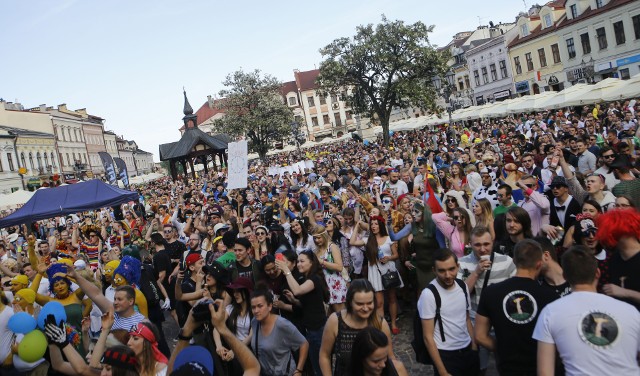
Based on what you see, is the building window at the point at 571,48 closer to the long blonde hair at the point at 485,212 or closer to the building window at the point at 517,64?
the building window at the point at 517,64

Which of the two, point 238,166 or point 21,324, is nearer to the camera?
point 21,324

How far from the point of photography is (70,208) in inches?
497

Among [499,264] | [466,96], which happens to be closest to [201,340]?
[499,264]

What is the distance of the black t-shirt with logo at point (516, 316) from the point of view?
3.46 m

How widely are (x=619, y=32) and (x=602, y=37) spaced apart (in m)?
1.75

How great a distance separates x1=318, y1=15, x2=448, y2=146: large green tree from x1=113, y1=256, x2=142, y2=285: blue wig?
100ft

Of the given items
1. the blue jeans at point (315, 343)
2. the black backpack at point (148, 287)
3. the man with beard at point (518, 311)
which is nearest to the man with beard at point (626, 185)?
the man with beard at point (518, 311)

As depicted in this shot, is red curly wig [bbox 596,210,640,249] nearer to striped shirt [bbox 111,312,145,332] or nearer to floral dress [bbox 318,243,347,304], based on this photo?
floral dress [bbox 318,243,347,304]

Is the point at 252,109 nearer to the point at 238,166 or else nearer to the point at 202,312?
the point at 238,166

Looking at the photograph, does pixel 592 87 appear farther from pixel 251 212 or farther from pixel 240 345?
pixel 240 345

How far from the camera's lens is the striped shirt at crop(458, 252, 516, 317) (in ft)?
14.7

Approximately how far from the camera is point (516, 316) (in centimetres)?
348

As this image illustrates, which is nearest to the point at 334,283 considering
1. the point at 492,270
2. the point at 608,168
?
the point at 492,270

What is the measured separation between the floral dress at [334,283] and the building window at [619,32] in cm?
3906
